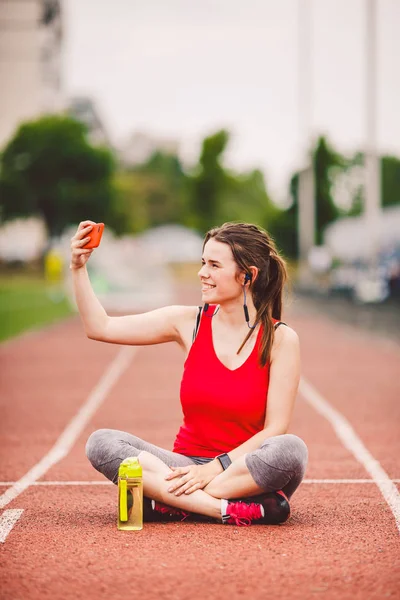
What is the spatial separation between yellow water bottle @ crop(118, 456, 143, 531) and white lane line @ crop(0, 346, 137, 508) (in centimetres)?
103

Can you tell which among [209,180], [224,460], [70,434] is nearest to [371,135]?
[70,434]

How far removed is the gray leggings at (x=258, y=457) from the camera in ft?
16.4

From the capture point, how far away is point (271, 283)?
5.34 metres

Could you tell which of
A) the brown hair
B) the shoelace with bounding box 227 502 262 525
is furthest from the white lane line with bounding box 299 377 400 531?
the brown hair

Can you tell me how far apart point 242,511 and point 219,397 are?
1.99 ft

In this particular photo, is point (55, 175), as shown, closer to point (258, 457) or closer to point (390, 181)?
point (390, 181)

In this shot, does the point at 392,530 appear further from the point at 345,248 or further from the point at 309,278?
the point at 309,278

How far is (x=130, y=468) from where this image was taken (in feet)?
16.3

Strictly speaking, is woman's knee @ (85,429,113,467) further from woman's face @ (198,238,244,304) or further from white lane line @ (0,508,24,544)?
woman's face @ (198,238,244,304)

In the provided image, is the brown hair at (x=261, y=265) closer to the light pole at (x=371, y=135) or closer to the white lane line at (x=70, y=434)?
the white lane line at (x=70, y=434)

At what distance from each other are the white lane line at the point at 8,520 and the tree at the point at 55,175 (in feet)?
231

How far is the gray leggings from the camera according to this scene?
4992 mm

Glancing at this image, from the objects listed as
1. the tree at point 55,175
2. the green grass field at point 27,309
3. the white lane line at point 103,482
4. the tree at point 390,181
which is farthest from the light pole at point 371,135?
the tree at point 390,181

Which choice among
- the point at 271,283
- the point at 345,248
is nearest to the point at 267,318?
the point at 271,283
